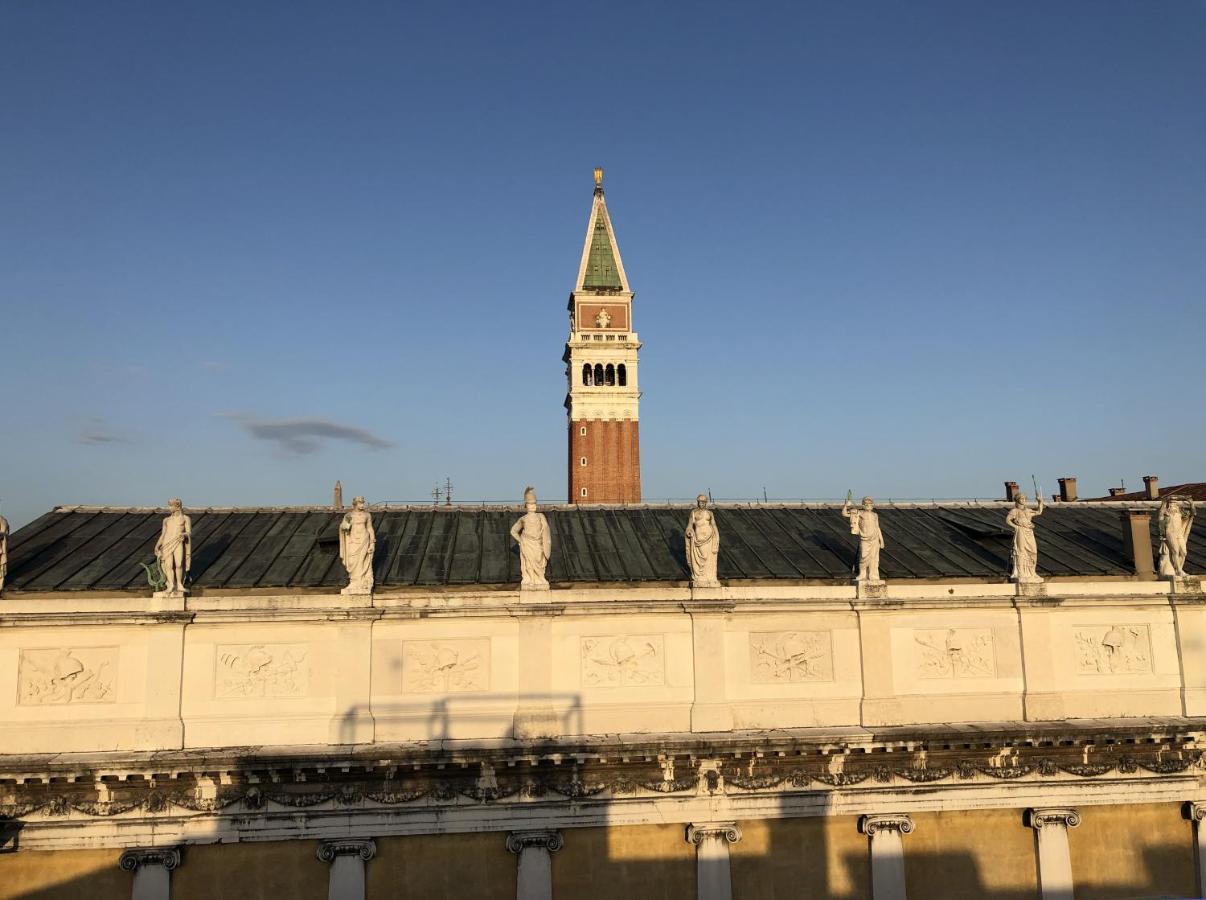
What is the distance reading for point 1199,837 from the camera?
26094 millimetres

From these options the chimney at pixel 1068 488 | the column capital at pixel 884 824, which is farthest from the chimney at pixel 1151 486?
the column capital at pixel 884 824

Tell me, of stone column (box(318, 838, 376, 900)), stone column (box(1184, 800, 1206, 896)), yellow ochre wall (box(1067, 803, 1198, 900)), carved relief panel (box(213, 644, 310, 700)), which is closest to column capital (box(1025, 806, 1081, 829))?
yellow ochre wall (box(1067, 803, 1198, 900))

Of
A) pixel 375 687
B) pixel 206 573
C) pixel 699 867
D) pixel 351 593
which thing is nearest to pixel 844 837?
pixel 699 867

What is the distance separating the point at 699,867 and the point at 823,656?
6.56 meters

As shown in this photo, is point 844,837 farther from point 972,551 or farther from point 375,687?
point 375,687

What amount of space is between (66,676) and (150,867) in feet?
17.5

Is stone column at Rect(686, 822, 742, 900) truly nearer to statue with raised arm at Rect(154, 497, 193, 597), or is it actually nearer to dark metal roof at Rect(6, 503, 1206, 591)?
dark metal roof at Rect(6, 503, 1206, 591)

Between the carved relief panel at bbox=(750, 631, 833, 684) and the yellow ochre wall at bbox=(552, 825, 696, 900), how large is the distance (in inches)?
188

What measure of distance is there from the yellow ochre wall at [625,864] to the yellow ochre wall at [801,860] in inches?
55.5

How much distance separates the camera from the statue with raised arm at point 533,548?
2562 cm

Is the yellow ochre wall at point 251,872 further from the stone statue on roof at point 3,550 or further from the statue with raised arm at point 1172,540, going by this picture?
the statue with raised arm at point 1172,540

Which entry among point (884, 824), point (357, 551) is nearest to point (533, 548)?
point (357, 551)

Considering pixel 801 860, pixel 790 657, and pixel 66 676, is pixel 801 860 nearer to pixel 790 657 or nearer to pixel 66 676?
pixel 790 657

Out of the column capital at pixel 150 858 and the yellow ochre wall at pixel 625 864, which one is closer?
the column capital at pixel 150 858
